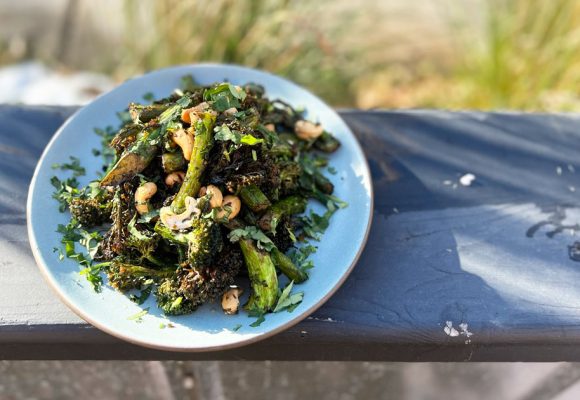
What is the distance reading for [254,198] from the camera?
128cm

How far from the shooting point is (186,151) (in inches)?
49.0

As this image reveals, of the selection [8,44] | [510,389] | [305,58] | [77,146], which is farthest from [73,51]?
[510,389]

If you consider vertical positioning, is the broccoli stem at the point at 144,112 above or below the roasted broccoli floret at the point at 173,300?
above

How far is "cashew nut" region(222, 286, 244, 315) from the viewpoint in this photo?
123 centimetres

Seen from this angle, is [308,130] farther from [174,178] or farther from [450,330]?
[450,330]

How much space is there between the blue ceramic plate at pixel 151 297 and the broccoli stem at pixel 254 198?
170 millimetres

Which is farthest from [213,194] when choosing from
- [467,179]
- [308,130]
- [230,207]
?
[467,179]

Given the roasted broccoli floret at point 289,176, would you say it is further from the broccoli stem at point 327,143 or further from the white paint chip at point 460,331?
the white paint chip at point 460,331

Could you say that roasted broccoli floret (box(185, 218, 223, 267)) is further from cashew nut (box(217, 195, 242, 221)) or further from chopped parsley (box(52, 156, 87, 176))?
chopped parsley (box(52, 156, 87, 176))

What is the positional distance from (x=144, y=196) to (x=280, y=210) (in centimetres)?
31

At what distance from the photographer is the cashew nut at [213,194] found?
3.97 ft

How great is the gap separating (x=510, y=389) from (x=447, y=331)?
68 cm

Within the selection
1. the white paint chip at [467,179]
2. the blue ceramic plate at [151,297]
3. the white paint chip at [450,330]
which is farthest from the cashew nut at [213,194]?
the white paint chip at [467,179]

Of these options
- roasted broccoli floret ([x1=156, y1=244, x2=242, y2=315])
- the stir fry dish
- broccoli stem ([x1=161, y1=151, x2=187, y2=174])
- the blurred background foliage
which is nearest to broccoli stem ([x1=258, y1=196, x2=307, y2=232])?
the stir fry dish
